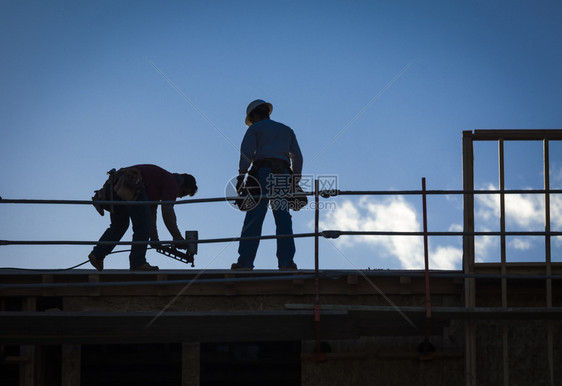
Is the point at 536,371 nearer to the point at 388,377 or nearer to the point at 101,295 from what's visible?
the point at 388,377

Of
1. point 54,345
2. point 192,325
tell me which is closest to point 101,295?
point 54,345

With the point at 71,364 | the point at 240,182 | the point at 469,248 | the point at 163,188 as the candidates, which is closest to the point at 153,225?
the point at 163,188

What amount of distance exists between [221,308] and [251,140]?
192 centimetres

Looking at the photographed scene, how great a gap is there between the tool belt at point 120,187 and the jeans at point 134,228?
10 cm

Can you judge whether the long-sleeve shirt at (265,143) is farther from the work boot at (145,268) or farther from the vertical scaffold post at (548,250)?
the vertical scaffold post at (548,250)

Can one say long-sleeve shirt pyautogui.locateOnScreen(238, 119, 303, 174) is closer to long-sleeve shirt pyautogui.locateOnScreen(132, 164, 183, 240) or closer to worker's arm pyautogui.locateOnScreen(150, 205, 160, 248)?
long-sleeve shirt pyautogui.locateOnScreen(132, 164, 183, 240)

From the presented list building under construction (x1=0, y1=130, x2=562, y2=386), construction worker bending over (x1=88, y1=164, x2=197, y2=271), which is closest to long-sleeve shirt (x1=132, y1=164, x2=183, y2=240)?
construction worker bending over (x1=88, y1=164, x2=197, y2=271)

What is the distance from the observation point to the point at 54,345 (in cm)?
845

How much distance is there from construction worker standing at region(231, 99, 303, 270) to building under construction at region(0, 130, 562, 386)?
0.32 metres

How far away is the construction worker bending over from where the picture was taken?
8664 millimetres

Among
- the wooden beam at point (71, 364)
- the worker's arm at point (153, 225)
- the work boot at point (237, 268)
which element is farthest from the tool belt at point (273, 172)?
the wooden beam at point (71, 364)

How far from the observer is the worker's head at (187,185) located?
936 cm

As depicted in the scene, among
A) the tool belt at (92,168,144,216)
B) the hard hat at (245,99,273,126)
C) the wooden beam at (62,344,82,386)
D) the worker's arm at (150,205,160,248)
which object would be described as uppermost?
the hard hat at (245,99,273,126)

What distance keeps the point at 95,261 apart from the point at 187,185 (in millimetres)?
1491
